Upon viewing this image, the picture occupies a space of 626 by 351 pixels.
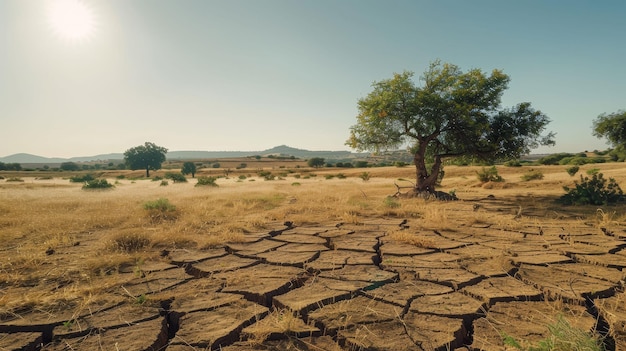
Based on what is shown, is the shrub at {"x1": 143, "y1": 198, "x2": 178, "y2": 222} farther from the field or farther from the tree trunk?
the tree trunk

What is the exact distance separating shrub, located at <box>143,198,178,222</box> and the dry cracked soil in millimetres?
2877

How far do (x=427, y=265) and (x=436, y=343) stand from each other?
1.73 meters

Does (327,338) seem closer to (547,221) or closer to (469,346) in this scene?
(469,346)

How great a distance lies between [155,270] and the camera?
147 inches

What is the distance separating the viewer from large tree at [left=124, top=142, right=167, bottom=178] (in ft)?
180

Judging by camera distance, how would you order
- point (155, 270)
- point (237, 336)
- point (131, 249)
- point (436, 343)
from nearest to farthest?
point (436, 343) < point (237, 336) < point (155, 270) < point (131, 249)

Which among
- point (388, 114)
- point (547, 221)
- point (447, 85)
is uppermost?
point (447, 85)

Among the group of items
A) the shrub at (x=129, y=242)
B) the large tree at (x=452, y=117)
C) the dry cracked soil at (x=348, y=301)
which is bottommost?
the dry cracked soil at (x=348, y=301)

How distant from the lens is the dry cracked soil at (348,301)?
221cm

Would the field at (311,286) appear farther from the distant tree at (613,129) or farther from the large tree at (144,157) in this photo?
the large tree at (144,157)

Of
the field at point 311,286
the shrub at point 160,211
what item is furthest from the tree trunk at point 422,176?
the shrub at point 160,211

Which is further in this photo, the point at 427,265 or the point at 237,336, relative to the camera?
the point at 427,265

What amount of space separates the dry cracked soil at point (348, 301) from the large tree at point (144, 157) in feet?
189

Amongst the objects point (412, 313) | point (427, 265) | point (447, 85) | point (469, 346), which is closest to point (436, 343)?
point (469, 346)
